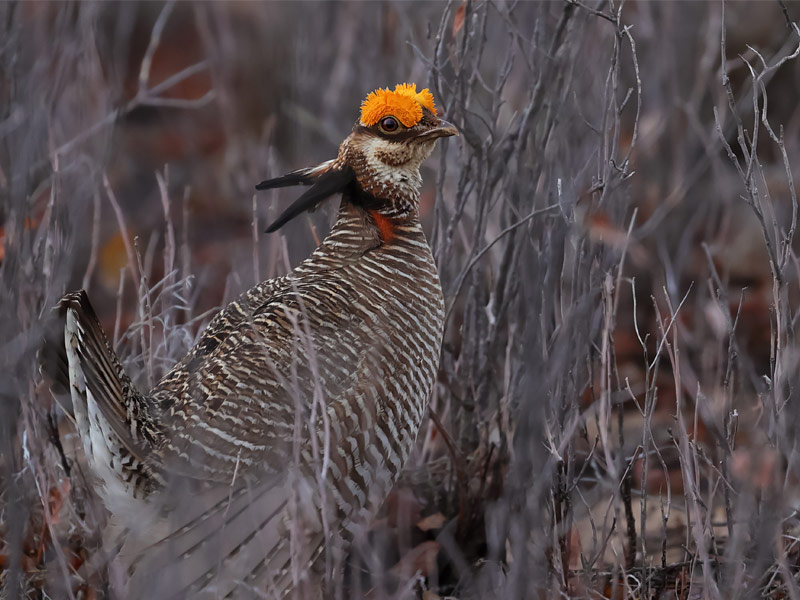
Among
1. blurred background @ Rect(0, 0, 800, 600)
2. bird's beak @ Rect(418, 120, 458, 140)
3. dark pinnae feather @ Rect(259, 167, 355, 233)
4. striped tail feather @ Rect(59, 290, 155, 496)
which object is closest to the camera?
blurred background @ Rect(0, 0, 800, 600)

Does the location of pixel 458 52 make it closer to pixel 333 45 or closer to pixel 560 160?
pixel 560 160

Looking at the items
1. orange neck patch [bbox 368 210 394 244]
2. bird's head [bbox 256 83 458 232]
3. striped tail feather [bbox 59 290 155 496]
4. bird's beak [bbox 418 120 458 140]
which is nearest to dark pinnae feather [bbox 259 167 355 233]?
bird's head [bbox 256 83 458 232]

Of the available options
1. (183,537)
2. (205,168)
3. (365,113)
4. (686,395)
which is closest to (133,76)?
(205,168)

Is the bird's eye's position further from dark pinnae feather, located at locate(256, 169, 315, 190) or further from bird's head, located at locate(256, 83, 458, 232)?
dark pinnae feather, located at locate(256, 169, 315, 190)

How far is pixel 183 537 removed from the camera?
253cm

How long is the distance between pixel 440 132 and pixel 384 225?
13.9 inches

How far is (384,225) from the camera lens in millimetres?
Result: 3182

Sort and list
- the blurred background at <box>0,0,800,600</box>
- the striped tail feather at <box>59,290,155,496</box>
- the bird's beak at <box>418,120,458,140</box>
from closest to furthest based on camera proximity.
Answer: the blurred background at <box>0,0,800,600</box>, the striped tail feather at <box>59,290,155,496</box>, the bird's beak at <box>418,120,458,140</box>

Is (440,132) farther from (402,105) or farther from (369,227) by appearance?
(369,227)

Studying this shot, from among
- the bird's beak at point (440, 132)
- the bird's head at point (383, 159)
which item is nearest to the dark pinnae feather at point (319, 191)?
the bird's head at point (383, 159)

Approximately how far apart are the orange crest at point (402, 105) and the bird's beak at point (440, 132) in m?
0.05

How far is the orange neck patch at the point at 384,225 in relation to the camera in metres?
3.17

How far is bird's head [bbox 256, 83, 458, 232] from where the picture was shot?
3049 millimetres

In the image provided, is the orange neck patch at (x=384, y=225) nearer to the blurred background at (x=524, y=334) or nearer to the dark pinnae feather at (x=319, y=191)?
the dark pinnae feather at (x=319, y=191)
